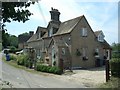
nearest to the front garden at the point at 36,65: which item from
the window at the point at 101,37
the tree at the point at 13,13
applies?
the window at the point at 101,37

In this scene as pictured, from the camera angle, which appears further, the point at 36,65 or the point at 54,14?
the point at 54,14

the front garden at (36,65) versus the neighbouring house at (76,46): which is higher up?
the neighbouring house at (76,46)

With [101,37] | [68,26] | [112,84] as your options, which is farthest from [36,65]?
[112,84]

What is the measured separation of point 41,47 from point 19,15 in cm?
4229

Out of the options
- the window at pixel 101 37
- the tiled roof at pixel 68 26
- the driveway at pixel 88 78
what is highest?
the tiled roof at pixel 68 26

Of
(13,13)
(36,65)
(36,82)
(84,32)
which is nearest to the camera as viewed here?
(13,13)

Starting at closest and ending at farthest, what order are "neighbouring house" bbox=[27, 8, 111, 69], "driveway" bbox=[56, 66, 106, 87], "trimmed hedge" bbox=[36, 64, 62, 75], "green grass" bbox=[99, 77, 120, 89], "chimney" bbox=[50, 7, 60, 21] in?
"green grass" bbox=[99, 77, 120, 89] → "driveway" bbox=[56, 66, 106, 87] → "trimmed hedge" bbox=[36, 64, 62, 75] → "neighbouring house" bbox=[27, 8, 111, 69] → "chimney" bbox=[50, 7, 60, 21]

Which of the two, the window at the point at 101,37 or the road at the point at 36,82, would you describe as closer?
the road at the point at 36,82

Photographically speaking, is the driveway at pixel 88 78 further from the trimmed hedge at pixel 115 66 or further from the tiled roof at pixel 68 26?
the tiled roof at pixel 68 26

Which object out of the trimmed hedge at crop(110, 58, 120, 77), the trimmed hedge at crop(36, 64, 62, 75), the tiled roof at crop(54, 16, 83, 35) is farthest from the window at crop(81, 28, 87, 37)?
the trimmed hedge at crop(110, 58, 120, 77)

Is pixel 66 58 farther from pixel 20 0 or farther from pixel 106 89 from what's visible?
pixel 20 0

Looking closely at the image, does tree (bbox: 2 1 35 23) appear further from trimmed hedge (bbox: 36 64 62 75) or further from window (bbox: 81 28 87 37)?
window (bbox: 81 28 87 37)

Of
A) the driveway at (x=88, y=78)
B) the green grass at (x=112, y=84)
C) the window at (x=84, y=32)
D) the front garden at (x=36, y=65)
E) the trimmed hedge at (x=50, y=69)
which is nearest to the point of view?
the green grass at (x=112, y=84)

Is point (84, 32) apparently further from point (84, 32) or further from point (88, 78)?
point (88, 78)
